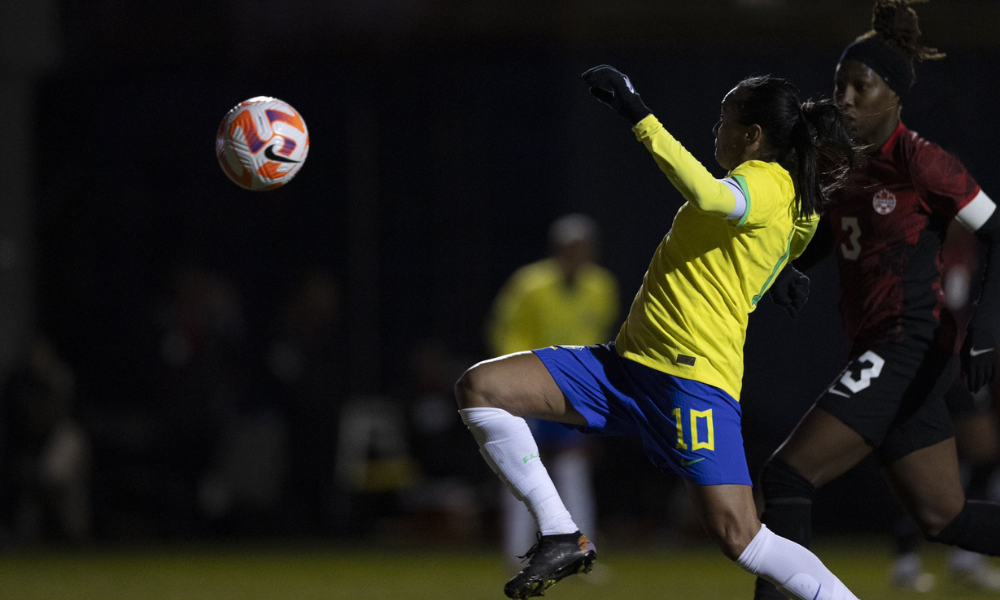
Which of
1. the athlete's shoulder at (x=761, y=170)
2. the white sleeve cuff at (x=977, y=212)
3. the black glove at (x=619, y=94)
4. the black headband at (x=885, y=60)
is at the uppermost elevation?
the black headband at (x=885, y=60)

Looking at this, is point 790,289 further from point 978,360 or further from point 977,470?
point 977,470

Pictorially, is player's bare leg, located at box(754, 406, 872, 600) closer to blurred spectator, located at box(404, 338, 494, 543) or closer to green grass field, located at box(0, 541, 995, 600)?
green grass field, located at box(0, 541, 995, 600)

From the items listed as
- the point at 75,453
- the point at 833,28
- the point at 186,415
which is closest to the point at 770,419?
the point at 833,28

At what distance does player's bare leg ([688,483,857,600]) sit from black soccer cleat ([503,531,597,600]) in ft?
1.31

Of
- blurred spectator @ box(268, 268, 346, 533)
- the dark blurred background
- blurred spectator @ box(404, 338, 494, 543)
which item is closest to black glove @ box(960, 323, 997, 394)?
the dark blurred background

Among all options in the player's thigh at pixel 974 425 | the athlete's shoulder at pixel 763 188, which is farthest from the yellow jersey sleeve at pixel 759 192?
the player's thigh at pixel 974 425

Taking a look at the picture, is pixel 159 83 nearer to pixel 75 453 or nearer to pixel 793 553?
pixel 75 453

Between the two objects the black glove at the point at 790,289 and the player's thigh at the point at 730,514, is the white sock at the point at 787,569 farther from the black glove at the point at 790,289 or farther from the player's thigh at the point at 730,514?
the black glove at the point at 790,289

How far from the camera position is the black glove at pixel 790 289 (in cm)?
488

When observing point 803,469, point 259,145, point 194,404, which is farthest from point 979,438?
point 194,404

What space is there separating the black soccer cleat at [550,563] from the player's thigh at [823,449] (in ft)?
3.06

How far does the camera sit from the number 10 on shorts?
170 inches

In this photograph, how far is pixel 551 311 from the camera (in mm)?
9219

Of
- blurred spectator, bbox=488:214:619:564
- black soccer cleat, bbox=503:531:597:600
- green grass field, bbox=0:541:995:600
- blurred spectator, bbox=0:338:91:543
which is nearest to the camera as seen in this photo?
black soccer cleat, bbox=503:531:597:600
